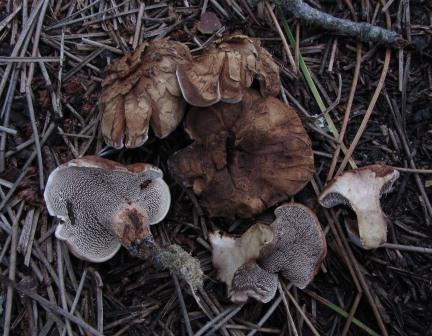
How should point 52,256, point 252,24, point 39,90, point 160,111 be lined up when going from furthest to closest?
point 252,24 < point 39,90 < point 52,256 < point 160,111

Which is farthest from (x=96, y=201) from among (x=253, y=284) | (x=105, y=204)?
(x=253, y=284)

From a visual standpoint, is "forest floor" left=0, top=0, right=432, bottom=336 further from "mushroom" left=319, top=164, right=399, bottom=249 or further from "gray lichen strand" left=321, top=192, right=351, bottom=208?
"mushroom" left=319, top=164, right=399, bottom=249

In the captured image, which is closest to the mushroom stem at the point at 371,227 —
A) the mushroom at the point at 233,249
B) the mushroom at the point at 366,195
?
the mushroom at the point at 366,195

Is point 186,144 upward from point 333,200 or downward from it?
upward

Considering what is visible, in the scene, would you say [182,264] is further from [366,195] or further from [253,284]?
[366,195]

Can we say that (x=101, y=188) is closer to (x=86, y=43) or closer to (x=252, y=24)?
(x=86, y=43)

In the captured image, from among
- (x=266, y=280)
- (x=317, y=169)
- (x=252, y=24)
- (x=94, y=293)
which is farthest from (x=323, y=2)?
(x=94, y=293)

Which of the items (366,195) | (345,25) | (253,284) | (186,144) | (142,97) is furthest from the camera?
(345,25)
